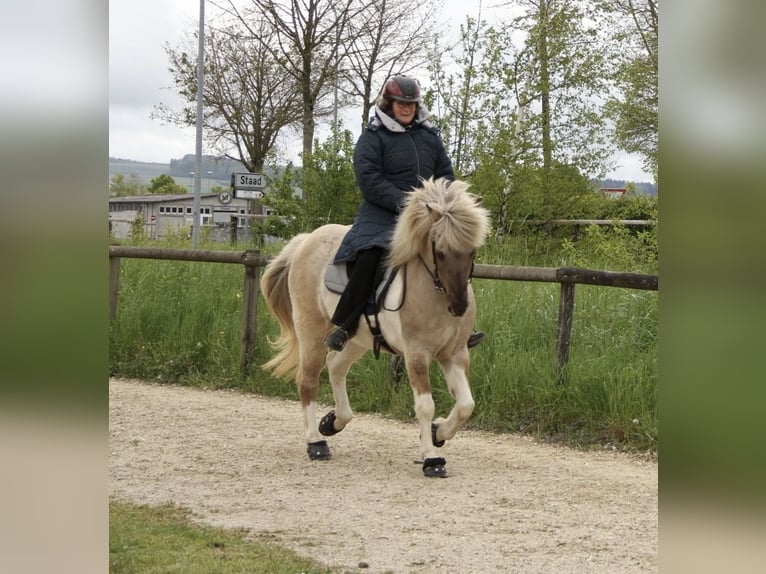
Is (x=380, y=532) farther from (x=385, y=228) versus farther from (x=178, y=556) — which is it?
→ (x=385, y=228)

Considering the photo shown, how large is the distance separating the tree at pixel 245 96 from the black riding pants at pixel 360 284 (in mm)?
14749

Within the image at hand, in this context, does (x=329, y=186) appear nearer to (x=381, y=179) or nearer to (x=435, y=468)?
(x=381, y=179)

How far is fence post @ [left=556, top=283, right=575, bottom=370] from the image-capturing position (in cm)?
681

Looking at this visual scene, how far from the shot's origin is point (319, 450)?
5922 millimetres

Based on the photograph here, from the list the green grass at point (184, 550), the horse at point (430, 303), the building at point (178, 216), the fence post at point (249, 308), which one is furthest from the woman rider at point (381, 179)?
the building at point (178, 216)

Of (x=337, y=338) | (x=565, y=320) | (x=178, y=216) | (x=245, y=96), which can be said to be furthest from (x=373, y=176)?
(x=178, y=216)

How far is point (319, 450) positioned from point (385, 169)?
187 centimetres

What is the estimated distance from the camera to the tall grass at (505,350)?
645cm

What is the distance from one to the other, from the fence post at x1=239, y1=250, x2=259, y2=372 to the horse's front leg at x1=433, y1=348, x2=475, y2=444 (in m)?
3.53

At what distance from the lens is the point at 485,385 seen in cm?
697

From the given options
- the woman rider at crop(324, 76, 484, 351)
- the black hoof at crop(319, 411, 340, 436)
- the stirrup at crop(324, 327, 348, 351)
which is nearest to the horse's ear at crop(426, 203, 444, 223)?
the woman rider at crop(324, 76, 484, 351)

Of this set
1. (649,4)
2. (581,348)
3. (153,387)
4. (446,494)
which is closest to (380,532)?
(446,494)

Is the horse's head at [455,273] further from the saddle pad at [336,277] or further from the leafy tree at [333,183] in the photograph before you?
the leafy tree at [333,183]

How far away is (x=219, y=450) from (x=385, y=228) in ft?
6.37
